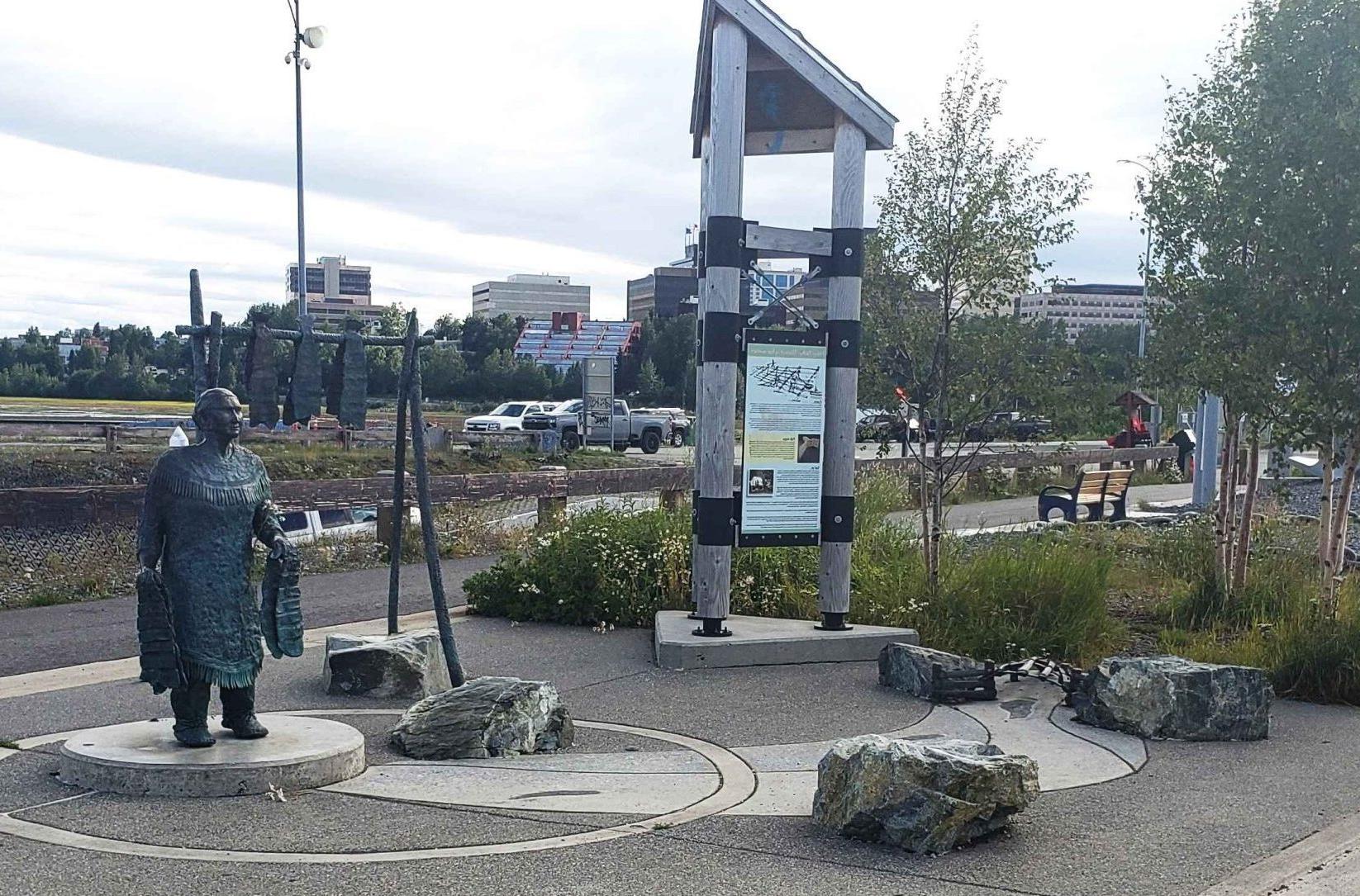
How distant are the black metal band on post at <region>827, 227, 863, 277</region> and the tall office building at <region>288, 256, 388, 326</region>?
889 inches

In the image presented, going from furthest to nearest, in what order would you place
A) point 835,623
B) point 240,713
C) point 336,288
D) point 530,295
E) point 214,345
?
point 530,295 → point 336,288 → point 835,623 → point 214,345 → point 240,713

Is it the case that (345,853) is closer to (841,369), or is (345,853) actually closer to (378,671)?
(378,671)

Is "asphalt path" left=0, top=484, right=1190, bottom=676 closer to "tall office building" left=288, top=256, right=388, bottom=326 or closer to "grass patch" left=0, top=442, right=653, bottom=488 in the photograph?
"grass patch" left=0, top=442, right=653, bottom=488

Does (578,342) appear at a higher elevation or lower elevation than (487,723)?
higher

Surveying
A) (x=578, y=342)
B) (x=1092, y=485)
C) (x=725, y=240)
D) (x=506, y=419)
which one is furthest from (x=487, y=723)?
(x=578, y=342)

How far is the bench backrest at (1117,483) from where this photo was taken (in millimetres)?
19688

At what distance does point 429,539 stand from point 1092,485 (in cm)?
1333

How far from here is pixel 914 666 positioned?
823cm

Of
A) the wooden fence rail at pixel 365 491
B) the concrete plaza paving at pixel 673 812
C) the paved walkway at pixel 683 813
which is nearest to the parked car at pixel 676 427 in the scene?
the wooden fence rail at pixel 365 491

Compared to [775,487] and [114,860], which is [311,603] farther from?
[114,860]

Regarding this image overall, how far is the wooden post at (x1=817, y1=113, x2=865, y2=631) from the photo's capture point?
9508 mm

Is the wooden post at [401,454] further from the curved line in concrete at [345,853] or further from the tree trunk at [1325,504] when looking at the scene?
the tree trunk at [1325,504]

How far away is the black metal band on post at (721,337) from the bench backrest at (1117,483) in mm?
11701

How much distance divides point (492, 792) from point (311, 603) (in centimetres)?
616
